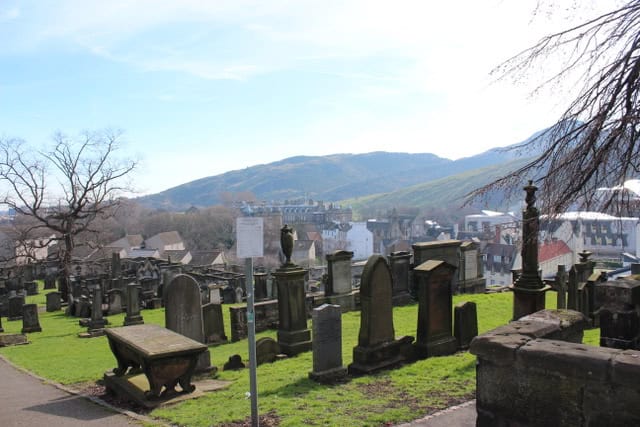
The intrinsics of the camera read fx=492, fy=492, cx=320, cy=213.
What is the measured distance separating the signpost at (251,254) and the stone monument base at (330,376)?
2.48 m

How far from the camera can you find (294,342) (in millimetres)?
11391

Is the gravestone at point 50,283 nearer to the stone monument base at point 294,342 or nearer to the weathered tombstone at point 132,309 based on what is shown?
the weathered tombstone at point 132,309

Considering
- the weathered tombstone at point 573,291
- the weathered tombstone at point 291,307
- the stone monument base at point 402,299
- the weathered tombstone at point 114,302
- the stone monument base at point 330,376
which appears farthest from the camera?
the weathered tombstone at point 114,302

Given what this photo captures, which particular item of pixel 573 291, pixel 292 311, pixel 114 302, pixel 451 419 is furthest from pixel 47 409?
pixel 114 302

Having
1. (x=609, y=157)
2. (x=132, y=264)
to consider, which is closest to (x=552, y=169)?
(x=609, y=157)

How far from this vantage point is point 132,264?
37.1 metres

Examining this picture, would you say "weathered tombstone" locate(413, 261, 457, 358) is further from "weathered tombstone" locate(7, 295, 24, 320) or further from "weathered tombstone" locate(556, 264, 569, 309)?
"weathered tombstone" locate(7, 295, 24, 320)

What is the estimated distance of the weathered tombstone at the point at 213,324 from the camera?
13435mm

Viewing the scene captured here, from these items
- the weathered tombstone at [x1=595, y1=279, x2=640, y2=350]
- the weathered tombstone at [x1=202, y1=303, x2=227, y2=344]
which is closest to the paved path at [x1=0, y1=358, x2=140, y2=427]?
the weathered tombstone at [x1=202, y1=303, x2=227, y2=344]

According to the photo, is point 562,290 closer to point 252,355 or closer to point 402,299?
point 402,299

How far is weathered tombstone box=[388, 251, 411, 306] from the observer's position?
16.8m

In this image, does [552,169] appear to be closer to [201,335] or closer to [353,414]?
[353,414]

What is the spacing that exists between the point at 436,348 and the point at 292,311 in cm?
364

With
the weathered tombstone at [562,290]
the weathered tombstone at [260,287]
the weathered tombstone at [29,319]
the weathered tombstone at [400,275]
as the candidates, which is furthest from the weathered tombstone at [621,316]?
the weathered tombstone at [29,319]
